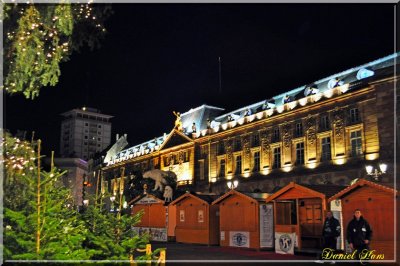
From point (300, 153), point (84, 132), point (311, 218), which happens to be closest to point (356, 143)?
point (300, 153)

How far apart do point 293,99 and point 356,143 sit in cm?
921

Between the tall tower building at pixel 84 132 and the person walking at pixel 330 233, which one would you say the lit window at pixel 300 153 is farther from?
the tall tower building at pixel 84 132

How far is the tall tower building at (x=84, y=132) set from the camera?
144 meters

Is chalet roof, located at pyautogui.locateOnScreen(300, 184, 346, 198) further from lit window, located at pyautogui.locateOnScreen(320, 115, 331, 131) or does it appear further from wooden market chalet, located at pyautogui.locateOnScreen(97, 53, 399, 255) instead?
lit window, located at pyautogui.locateOnScreen(320, 115, 331, 131)

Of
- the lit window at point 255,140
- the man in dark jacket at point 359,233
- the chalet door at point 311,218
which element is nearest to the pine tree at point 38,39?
the man in dark jacket at point 359,233

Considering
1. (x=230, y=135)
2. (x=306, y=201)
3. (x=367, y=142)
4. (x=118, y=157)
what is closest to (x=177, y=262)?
(x=306, y=201)

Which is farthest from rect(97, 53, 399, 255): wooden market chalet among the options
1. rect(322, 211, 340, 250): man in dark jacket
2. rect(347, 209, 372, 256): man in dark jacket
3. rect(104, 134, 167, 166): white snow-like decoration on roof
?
rect(104, 134, 167, 166): white snow-like decoration on roof

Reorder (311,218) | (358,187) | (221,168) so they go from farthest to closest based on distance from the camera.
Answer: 1. (221,168)
2. (311,218)
3. (358,187)

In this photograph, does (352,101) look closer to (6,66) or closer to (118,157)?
(6,66)

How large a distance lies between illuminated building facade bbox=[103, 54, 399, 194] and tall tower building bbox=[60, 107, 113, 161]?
90.3 meters

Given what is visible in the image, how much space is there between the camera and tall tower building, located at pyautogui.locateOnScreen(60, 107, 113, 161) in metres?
144

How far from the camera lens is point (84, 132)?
14600 cm

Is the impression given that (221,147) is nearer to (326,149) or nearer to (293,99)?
(293,99)

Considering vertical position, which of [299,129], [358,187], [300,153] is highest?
[299,129]
